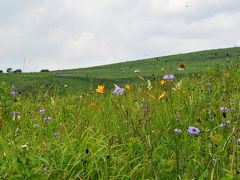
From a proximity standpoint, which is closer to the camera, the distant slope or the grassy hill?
the grassy hill

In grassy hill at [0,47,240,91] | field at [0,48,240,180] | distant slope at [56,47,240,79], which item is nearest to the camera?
field at [0,48,240,180]

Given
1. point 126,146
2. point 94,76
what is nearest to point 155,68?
point 94,76

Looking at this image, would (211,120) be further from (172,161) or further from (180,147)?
(172,161)

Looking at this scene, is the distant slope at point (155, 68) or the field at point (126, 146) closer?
the field at point (126, 146)

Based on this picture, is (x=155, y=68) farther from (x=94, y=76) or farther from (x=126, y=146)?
(x=126, y=146)

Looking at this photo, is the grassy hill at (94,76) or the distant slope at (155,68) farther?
the distant slope at (155,68)

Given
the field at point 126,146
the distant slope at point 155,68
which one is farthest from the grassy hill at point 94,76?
the field at point 126,146

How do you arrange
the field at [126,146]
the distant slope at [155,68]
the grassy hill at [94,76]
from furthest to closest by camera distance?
1. the distant slope at [155,68]
2. the grassy hill at [94,76]
3. the field at [126,146]

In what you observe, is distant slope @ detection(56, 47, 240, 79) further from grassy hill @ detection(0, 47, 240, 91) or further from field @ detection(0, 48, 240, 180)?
field @ detection(0, 48, 240, 180)

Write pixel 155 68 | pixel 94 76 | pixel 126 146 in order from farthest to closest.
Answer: pixel 155 68 → pixel 94 76 → pixel 126 146

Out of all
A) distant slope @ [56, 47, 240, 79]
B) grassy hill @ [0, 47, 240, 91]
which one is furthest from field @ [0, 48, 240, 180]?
distant slope @ [56, 47, 240, 79]

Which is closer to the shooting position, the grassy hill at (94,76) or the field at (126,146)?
the field at (126,146)

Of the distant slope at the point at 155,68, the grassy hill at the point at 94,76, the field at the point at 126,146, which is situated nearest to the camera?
the field at the point at 126,146

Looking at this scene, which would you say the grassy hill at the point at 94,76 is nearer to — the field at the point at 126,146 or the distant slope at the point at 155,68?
the distant slope at the point at 155,68
